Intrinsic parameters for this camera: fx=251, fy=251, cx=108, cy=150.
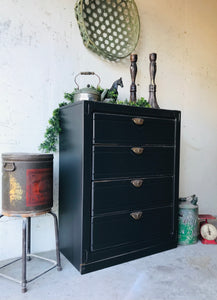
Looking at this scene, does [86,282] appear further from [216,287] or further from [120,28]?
[120,28]

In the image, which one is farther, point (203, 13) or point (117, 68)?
point (203, 13)

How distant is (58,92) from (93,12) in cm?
85

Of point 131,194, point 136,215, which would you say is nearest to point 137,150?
point 131,194

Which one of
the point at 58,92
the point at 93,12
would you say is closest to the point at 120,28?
the point at 93,12

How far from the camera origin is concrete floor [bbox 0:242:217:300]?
156cm

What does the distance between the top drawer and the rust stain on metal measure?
23.8 inches

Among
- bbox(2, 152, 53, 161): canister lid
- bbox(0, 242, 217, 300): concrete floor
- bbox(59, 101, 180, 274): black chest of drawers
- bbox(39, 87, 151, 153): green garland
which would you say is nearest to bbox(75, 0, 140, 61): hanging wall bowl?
bbox(39, 87, 151, 153): green garland

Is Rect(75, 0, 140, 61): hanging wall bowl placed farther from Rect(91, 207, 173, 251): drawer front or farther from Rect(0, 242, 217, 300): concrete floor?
Rect(0, 242, 217, 300): concrete floor

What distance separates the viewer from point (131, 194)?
1991 mm

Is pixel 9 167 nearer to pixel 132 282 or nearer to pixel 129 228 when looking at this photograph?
pixel 129 228

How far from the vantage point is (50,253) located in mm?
2156

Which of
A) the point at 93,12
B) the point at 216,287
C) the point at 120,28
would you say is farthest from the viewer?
the point at 120,28

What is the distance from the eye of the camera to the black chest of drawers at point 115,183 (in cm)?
180

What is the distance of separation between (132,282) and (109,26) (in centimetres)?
225
